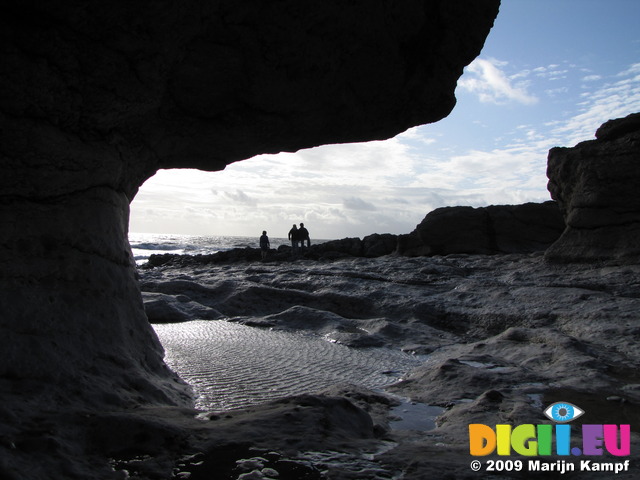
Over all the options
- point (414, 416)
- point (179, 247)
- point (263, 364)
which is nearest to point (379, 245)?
point (263, 364)

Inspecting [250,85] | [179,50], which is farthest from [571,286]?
[179,50]

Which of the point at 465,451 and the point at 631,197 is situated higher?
the point at 631,197

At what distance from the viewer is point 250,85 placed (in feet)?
13.5

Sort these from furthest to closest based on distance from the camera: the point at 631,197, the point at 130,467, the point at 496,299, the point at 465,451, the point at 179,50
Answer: the point at 631,197 < the point at 496,299 < the point at 179,50 < the point at 465,451 < the point at 130,467

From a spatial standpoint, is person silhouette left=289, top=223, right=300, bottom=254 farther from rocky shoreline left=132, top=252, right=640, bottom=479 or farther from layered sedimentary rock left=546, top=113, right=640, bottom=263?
layered sedimentary rock left=546, top=113, right=640, bottom=263

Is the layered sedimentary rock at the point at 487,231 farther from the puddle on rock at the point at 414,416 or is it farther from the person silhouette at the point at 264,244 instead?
→ the puddle on rock at the point at 414,416

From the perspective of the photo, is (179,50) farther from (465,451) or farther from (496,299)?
(496,299)

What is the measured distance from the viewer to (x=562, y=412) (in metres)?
3.32

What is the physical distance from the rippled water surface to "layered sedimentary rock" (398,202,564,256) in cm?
1362

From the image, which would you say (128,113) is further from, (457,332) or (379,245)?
(379,245)

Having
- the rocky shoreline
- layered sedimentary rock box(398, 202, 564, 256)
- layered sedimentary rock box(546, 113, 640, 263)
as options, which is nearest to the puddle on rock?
the rocky shoreline

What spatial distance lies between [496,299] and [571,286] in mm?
1218

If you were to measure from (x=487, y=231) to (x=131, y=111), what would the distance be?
57.2 ft

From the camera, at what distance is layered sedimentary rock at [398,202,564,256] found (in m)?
18.8
